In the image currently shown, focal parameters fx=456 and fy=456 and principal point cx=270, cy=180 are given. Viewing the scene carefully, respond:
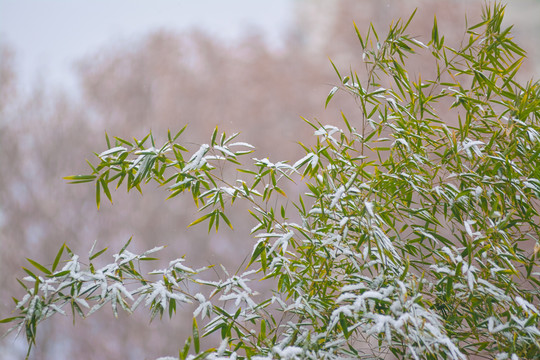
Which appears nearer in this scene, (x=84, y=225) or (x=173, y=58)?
(x=84, y=225)

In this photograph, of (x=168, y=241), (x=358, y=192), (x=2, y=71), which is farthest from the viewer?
(x=168, y=241)

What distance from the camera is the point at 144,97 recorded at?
5742mm

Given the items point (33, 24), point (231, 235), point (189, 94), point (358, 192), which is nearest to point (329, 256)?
point (358, 192)

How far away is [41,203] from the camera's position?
5.33 m

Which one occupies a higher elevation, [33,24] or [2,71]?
[33,24]

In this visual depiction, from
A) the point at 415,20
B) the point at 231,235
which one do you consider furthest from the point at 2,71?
the point at 415,20

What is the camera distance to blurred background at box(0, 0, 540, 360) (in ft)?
17.1

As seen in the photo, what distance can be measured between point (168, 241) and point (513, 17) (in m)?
4.81

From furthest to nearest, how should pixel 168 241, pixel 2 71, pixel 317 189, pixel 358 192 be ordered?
pixel 168 241
pixel 2 71
pixel 317 189
pixel 358 192

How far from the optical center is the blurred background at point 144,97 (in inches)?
206

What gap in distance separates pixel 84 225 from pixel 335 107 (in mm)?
3435

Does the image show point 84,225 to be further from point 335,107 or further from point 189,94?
point 335,107

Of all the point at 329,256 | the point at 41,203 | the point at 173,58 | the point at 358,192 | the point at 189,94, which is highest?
the point at 173,58

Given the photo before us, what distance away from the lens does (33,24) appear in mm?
5375
